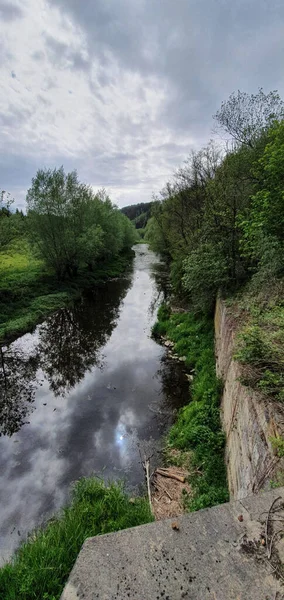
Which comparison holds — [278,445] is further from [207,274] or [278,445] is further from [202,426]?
[207,274]

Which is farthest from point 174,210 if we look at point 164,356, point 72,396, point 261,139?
point 72,396

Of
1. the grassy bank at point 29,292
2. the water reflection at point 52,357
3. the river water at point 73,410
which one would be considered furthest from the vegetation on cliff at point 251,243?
the grassy bank at point 29,292

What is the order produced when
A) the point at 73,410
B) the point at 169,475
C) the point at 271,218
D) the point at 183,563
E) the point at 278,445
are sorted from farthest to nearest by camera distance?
the point at 271,218
the point at 73,410
the point at 169,475
the point at 278,445
the point at 183,563

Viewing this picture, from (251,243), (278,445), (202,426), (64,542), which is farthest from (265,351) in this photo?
(251,243)

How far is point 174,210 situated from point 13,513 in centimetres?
2417

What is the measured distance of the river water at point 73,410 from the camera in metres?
6.42

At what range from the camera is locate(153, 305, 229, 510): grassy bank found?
5398 mm

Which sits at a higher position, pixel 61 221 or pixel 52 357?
pixel 61 221

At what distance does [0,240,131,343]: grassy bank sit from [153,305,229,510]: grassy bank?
10.5 m

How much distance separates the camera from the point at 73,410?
363 inches

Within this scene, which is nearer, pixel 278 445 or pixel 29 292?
pixel 278 445

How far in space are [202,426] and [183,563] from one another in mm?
5467

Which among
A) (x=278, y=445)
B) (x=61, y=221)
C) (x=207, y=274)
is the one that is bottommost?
(x=278, y=445)

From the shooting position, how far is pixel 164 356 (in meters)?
12.3
